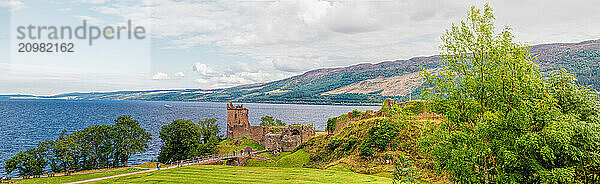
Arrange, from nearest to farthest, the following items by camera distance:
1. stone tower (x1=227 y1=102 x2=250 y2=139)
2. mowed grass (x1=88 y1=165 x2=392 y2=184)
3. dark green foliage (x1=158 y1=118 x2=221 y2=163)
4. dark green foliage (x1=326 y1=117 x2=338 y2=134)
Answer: mowed grass (x1=88 y1=165 x2=392 y2=184) < dark green foliage (x1=158 y1=118 x2=221 y2=163) < dark green foliage (x1=326 y1=117 x2=338 y2=134) < stone tower (x1=227 y1=102 x2=250 y2=139)

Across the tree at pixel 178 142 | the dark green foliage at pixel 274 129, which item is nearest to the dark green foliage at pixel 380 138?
the dark green foliage at pixel 274 129

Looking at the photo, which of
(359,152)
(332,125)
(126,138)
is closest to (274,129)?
(332,125)

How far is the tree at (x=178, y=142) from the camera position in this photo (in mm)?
59062

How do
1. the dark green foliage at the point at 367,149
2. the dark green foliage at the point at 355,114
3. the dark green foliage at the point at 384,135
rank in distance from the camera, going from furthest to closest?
the dark green foliage at the point at 355,114, the dark green foliage at the point at 367,149, the dark green foliage at the point at 384,135

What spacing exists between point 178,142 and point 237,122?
14.3 meters

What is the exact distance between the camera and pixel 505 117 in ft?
39.9

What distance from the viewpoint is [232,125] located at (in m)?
71.2

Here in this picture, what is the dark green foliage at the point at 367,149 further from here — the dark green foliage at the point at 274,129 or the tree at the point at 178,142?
the tree at the point at 178,142

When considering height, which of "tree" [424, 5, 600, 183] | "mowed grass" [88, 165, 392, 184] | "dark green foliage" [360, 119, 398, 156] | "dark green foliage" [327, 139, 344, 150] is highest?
"tree" [424, 5, 600, 183]

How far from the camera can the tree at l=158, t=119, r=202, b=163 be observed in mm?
59062

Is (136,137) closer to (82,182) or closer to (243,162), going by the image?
(243,162)

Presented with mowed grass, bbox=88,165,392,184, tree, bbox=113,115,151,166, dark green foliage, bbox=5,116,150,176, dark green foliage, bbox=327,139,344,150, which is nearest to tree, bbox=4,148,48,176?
dark green foliage, bbox=5,116,150,176

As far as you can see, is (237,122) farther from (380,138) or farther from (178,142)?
(380,138)

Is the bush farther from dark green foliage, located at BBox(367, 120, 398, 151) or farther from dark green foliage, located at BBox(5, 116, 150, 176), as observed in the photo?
dark green foliage, located at BBox(367, 120, 398, 151)
